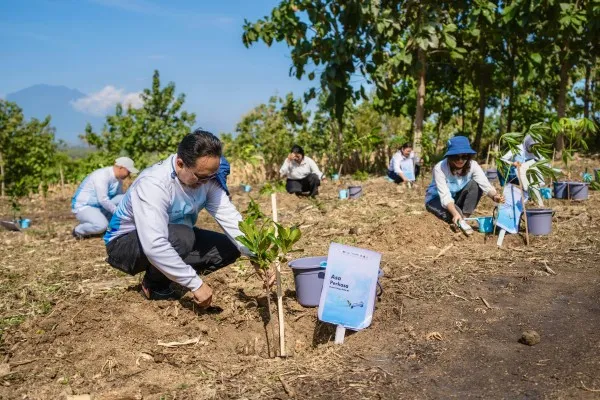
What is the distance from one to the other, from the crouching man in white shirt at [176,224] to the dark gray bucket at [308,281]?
404 millimetres

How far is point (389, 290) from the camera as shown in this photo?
3.99m

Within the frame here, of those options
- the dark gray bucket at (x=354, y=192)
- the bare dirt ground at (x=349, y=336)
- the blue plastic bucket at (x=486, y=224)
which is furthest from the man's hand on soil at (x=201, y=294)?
the dark gray bucket at (x=354, y=192)

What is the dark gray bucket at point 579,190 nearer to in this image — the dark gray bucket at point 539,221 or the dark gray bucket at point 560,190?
the dark gray bucket at point 560,190

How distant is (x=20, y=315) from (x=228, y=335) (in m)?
1.51

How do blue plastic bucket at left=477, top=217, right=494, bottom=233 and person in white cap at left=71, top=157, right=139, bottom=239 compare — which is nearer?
blue plastic bucket at left=477, top=217, right=494, bottom=233

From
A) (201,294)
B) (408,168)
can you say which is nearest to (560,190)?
(408,168)

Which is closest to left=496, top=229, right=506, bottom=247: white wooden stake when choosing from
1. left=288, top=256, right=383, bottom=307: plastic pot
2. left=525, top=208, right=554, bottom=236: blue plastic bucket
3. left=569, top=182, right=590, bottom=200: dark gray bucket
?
left=525, top=208, right=554, bottom=236: blue plastic bucket

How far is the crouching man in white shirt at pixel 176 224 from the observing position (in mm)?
3170

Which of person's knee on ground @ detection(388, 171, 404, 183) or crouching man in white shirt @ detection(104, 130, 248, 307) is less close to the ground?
crouching man in white shirt @ detection(104, 130, 248, 307)

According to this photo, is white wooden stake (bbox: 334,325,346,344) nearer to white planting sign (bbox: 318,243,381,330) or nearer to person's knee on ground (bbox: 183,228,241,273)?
white planting sign (bbox: 318,243,381,330)

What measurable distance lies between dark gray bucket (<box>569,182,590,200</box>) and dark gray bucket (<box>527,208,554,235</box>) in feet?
7.74

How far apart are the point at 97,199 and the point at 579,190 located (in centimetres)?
629

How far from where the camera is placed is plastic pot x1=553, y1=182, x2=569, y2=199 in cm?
767

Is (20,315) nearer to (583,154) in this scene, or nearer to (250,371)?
(250,371)
